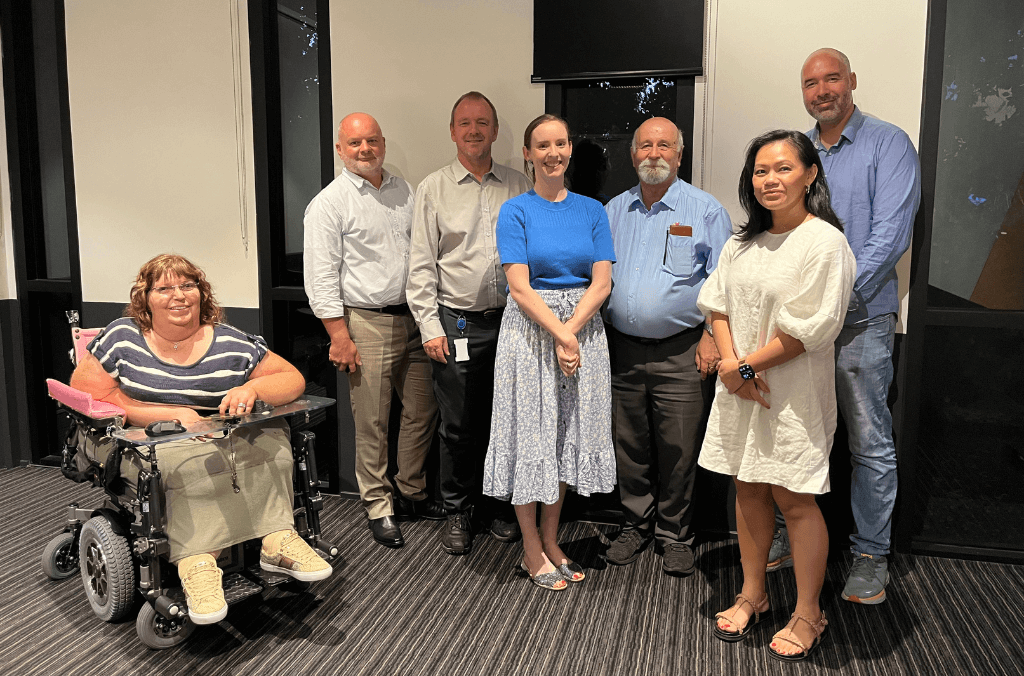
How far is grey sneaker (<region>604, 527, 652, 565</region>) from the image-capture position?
3.08 metres

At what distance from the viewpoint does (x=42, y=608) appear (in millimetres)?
2746

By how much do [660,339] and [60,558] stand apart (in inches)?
99.2

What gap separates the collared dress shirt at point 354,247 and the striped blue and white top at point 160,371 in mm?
679

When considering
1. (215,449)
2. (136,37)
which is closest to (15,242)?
(136,37)

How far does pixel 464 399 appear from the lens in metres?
3.22

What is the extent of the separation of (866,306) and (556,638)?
1664 mm

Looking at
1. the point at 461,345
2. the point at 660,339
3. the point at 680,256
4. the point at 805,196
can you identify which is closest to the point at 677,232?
the point at 680,256

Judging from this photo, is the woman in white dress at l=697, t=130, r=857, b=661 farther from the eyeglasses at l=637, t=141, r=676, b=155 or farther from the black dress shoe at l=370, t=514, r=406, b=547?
the black dress shoe at l=370, t=514, r=406, b=547

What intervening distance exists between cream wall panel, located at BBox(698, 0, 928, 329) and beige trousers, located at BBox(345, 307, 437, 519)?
152 centimetres

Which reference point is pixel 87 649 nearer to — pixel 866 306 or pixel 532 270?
pixel 532 270

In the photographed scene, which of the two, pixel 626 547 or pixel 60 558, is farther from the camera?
pixel 626 547

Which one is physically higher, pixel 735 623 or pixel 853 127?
pixel 853 127

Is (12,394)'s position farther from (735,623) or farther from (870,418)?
(870,418)

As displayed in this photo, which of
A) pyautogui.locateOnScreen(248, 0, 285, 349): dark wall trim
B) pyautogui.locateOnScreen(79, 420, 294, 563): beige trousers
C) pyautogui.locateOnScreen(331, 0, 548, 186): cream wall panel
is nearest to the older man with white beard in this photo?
pyautogui.locateOnScreen(331, 0, 548, 186): cream wall panel
